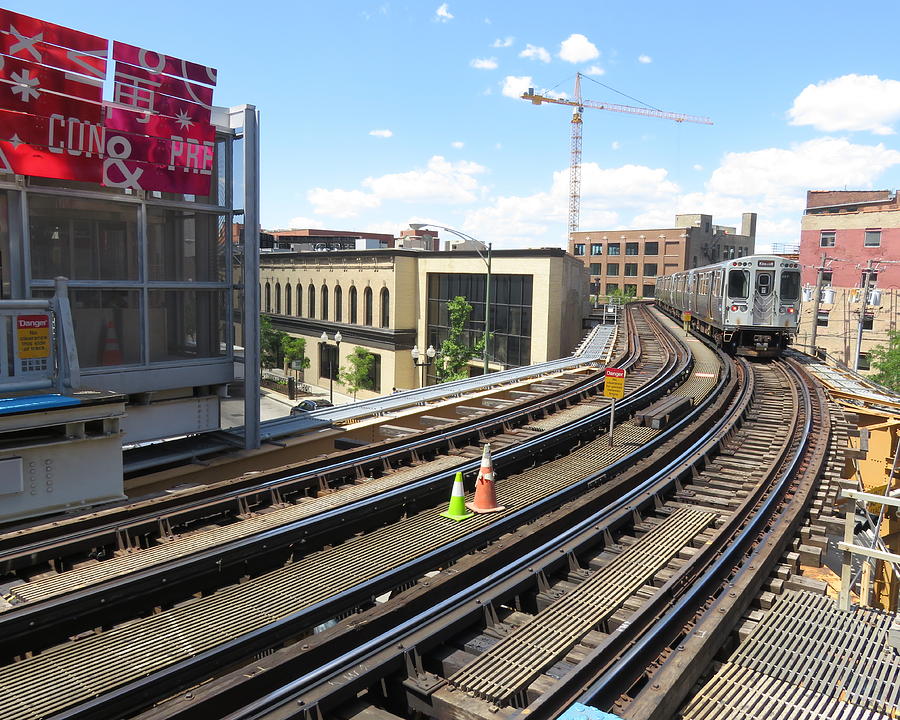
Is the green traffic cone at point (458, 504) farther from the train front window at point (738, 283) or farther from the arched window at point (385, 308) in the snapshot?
the arched window at point (385, 308)

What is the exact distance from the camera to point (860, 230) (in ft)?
178

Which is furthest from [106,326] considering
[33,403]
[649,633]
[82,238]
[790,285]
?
[790,285]

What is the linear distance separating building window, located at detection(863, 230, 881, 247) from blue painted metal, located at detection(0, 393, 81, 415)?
6038 cm

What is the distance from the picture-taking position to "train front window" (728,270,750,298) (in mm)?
23016

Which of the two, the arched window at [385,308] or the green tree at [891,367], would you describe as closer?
the green tree at [891,367]

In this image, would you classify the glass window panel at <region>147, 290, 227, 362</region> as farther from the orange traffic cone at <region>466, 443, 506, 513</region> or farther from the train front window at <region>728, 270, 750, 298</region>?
the train front window at <region>728, 270, 750, 298</region>

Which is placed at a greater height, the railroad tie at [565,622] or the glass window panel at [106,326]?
the glass window panel at [106,326]

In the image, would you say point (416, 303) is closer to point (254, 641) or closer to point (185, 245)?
point (185, 245)

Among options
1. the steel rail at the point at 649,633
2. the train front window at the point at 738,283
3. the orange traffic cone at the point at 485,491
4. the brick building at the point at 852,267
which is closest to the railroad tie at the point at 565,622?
the steel rail at the point at 649,633

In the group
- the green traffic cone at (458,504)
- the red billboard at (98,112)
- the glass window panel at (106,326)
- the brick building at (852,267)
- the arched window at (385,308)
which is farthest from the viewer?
the brick building at (852,267)

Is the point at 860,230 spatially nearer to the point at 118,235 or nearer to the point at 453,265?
the point at 453,265

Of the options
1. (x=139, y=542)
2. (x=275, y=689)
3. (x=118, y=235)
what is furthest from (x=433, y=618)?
(x=118, y=235)

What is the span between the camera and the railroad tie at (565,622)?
4.25m

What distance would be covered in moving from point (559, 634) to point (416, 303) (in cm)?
3851
